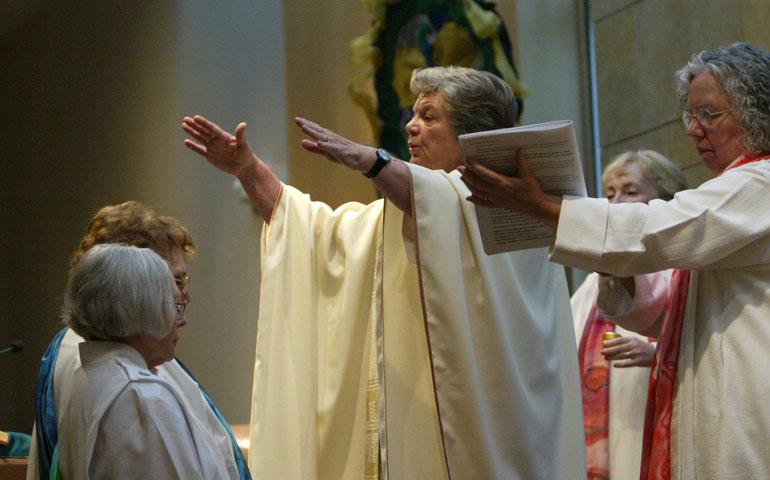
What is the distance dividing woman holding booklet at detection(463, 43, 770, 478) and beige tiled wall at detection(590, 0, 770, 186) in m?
2.46

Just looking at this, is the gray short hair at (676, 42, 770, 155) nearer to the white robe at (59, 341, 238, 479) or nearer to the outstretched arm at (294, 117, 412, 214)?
the outstretched arm at (294, 117, 412, 214)

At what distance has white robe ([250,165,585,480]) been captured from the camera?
335 centimetres

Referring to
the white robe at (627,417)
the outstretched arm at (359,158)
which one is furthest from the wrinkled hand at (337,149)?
the white robe at (627,417)

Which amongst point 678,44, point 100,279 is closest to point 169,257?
point 100,279

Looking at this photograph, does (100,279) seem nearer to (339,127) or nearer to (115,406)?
(115,406)

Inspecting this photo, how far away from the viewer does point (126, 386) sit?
8.70ft

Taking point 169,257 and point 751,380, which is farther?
point 169,257

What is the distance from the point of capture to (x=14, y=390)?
732 cm

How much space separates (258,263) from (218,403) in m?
0.86

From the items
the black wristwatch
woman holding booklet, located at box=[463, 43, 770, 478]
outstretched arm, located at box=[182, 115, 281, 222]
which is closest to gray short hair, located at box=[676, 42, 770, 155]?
woman holding booklet, located at box=[463, 43, 770, 478]

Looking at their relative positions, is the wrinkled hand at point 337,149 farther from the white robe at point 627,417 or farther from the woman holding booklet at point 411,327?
the white robe at point 627,417

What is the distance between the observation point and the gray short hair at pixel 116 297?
9.07 ft

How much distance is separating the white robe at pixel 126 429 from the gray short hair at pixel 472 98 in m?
1.53

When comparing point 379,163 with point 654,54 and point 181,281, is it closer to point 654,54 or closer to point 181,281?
point 181,281
